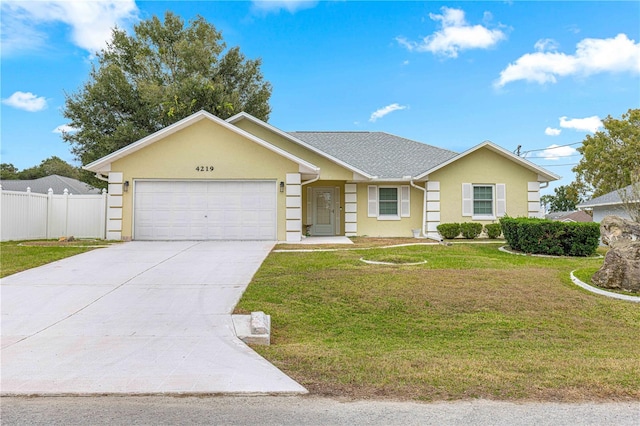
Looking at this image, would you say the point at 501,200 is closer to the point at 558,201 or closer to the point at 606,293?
the point at 606,293

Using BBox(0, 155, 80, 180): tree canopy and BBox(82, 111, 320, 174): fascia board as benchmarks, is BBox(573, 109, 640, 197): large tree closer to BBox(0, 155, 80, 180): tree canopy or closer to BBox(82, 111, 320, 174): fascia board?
BBox(82, 111, 320, 174): fascia board

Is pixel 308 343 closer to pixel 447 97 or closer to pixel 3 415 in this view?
pixel 3 415

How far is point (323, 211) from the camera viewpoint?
20.2 meters

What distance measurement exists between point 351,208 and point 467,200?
5138mm

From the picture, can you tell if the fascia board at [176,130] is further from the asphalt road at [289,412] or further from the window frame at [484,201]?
the asphalt road at [289,412]

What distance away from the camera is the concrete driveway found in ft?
14.1

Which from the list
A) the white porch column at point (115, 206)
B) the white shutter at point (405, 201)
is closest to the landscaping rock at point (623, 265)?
the white shutter at point (405, 201)

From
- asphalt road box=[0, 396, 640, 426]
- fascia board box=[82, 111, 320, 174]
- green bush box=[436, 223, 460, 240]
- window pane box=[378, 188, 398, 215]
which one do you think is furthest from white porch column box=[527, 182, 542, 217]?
asphalt road box=[0, 396, 640, 426]

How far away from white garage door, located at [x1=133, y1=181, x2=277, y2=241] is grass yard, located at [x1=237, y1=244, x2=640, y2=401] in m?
5.14

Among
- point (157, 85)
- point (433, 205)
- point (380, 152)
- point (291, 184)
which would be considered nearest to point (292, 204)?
point (291, 184)

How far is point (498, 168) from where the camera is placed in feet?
61.5

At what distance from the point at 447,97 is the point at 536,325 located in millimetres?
17114

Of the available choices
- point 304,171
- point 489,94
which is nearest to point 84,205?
point 304,171

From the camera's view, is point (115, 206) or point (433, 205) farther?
point (433, 205)
